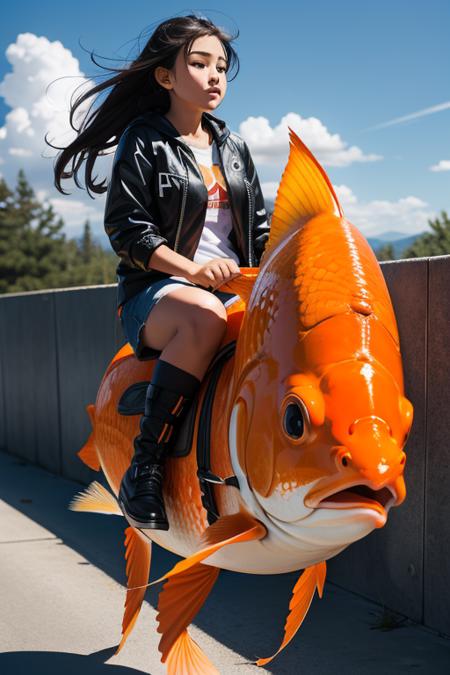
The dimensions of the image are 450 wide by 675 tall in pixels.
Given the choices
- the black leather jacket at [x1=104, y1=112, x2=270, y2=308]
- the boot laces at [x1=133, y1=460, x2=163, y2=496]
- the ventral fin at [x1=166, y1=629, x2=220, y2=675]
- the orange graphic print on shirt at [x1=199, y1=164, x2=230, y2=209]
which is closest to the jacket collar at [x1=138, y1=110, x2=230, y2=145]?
the black leather jacket at [x1=104, y1=112, x2=270, y2=308]

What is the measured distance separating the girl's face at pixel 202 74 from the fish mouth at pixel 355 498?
4.59 ft

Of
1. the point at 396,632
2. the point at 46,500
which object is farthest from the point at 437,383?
the point at 46,500

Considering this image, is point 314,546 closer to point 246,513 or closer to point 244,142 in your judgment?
point 246,513

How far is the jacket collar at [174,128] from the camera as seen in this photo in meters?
2.63

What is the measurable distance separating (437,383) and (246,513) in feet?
6.20

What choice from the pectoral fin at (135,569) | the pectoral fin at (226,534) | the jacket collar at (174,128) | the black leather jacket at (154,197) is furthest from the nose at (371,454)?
the pectoral fin at (135,569)

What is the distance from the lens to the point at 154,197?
2596 millimetres

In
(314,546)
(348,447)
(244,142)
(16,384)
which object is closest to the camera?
(348,447)

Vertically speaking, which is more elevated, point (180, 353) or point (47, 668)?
point (180, 353)

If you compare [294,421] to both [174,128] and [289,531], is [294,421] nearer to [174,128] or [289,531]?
[289,531]

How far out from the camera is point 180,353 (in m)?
2.34

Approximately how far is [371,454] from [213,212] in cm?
130

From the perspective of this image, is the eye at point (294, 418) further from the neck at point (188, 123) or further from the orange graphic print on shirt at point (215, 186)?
the neck at point (188, 123)

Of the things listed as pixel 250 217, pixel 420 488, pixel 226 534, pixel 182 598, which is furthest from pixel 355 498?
pixel 420 488
